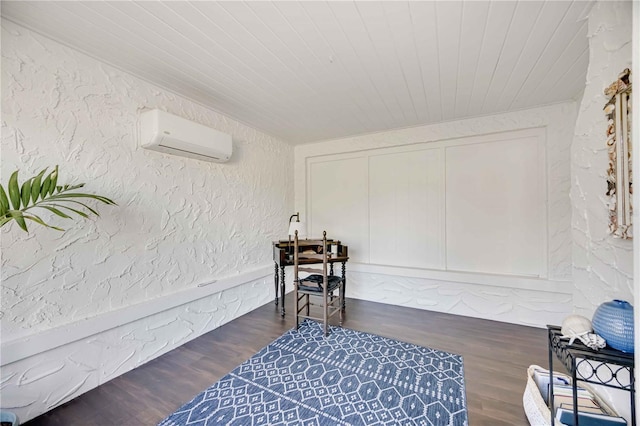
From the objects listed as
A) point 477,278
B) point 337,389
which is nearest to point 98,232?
point 337,389

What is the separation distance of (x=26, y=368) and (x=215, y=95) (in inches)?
98.3

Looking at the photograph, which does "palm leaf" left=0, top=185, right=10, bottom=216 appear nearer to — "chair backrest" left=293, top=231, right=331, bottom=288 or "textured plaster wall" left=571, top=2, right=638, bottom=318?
"chair backrest" left=293, top=231, right=331, bottom=288

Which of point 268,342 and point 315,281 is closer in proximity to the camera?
point 268,342

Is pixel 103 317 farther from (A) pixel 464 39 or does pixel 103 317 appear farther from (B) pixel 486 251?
(B) pixel 486 251

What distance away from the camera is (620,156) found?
45.6 inches

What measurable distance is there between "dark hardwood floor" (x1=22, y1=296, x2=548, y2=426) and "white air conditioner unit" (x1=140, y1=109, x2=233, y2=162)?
1924 mm

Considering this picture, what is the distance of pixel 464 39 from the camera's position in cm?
170

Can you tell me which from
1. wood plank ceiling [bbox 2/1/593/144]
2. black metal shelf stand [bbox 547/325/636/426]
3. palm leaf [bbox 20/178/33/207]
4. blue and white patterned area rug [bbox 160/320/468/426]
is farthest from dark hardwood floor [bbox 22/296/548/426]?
wood plank ceiling [bbox 2/1/593/144]

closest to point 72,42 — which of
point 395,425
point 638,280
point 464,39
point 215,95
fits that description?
point 215,95

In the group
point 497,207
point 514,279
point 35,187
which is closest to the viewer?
point 35,187

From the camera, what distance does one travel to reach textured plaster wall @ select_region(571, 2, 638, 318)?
120cm

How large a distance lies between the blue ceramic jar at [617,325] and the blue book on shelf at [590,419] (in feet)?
1.62

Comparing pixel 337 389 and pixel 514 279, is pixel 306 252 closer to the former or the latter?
pixel 337 389

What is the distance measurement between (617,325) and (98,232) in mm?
3103
